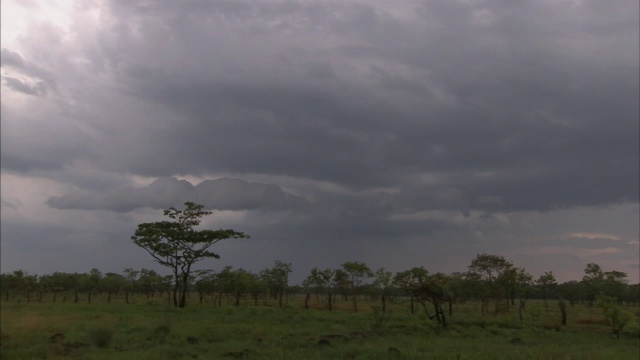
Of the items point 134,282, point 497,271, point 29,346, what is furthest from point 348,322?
point 134,282

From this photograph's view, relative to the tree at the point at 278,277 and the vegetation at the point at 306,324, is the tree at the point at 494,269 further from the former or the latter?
the tree at the point at 278,277

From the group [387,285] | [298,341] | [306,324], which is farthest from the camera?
[387,285]

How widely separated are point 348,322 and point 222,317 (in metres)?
9.69

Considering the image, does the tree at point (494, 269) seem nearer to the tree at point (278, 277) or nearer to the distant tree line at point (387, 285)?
the distant tree line at point (387, 285)

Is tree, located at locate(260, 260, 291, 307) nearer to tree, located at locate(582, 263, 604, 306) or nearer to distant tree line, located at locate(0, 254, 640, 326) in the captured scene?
distant tree line, located at locate(0, 254, 640, 326)

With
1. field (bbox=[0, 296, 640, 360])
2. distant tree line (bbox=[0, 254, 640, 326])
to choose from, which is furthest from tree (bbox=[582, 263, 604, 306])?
field (bbox=[0, 296, 640, 360])

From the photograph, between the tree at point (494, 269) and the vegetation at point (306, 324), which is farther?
the tree at point (494, 269)

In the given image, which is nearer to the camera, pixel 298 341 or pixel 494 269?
pixel 298 341

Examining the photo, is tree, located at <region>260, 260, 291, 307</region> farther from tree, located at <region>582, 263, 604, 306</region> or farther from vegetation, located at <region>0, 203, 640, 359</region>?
tree, located at <region>582, 263, 604, 306</region>

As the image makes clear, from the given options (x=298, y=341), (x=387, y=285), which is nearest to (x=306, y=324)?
(x=298, y=341)

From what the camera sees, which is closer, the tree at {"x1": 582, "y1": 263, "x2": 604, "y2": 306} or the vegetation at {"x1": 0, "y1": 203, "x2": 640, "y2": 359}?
the vegetation at {"x1": 0, "y1": 203, "x2": 640, "y2": 359}

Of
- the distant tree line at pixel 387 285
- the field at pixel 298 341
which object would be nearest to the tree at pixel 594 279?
the distant tree line at pixel 387 285

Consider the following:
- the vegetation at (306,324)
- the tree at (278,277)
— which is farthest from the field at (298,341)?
the tree at (278,277)

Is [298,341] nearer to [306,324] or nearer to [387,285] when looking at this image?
[306,324]
